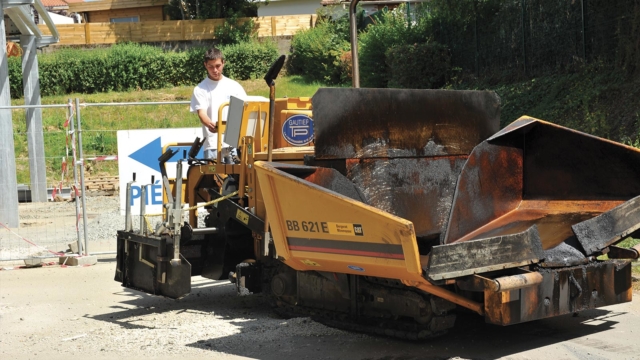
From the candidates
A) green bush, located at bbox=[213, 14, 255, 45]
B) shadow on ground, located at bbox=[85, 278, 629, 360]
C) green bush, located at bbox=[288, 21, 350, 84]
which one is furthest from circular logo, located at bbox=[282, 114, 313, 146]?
green bush, located at bbox=[213, 14, 255, 45]

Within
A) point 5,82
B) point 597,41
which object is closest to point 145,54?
point 5,82

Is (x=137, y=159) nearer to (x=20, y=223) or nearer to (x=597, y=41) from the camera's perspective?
(x=20, y=223)

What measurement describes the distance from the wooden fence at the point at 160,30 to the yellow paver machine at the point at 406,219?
36675 millimetres

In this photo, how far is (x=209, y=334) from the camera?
24.0ft

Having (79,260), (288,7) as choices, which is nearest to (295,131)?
(79,260)

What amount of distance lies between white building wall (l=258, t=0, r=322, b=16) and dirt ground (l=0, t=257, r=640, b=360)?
42171 millimetres

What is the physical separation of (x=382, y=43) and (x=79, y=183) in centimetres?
1495

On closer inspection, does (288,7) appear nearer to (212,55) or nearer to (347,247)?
(212,55)

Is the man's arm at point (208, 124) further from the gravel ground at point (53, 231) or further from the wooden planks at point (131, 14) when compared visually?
the wooden planks at point (131, 14)

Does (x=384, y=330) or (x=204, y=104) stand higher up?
(x=204, y=104)

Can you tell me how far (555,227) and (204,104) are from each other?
3.96 meters

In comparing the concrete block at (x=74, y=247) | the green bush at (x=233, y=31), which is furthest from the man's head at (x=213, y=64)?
the green bush at (x=233, y=31)

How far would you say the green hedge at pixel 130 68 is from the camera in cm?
3988

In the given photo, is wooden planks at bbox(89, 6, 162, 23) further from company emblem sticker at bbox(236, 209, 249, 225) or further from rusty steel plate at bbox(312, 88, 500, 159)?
rusty steel plate at bbox(312, 88, 500, 159)
